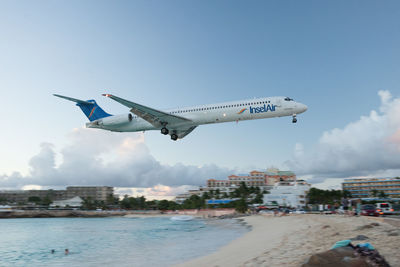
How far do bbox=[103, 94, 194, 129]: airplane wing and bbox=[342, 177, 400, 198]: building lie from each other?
15342cm

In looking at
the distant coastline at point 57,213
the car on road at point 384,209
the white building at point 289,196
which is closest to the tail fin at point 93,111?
the car on road at point 384,209

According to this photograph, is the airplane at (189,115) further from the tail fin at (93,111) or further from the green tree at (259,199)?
the green tree at (259,199)

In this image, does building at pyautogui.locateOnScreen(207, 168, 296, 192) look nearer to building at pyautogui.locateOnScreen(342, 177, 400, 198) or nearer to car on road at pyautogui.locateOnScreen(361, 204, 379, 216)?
building at pyautogui.locateOnScreen(342, 177, 400, 198)

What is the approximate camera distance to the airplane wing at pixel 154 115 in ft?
108

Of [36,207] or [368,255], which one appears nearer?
[368,255]

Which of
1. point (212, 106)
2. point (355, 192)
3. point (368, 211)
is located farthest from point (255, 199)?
point (212, 106)

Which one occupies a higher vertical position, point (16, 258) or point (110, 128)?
point (110, 128)

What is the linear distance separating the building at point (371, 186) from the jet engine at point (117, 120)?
15498cm

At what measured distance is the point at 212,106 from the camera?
3325 cm

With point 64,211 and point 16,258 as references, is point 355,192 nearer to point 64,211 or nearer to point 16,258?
point 64,211

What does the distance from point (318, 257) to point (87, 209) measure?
196871 mm

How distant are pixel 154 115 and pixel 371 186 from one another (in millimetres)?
171932

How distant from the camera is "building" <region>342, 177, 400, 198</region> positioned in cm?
16375

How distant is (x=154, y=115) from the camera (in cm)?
3462
